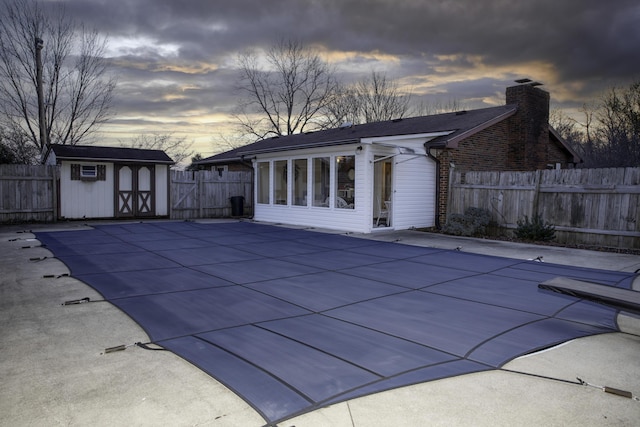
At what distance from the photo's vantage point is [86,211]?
599 inches

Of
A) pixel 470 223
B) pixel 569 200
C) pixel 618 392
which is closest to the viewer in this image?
pixel 618 392

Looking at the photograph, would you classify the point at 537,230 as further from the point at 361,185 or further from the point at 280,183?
the point at 280,183

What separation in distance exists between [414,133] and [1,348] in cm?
1063

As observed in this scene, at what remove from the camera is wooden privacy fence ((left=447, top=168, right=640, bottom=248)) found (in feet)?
31.0

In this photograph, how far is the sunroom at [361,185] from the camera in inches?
462

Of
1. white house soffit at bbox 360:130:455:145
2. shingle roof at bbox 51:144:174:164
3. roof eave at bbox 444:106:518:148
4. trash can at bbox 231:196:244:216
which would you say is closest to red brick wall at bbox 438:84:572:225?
roof eave at bbox 444:106:518:148

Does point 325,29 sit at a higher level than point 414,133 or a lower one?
higher

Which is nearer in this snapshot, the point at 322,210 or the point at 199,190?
the point at 322,210

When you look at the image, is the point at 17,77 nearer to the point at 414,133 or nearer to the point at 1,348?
the point at 414,133

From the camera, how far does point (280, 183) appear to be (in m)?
14.9

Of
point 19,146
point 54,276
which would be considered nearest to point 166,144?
point 19,146

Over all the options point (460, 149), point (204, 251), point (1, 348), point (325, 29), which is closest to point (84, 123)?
point (325, 29)

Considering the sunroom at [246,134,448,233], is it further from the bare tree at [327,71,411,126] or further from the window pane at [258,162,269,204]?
the bare tree at [327,71,411,126]

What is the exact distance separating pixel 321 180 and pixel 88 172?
8702mm
